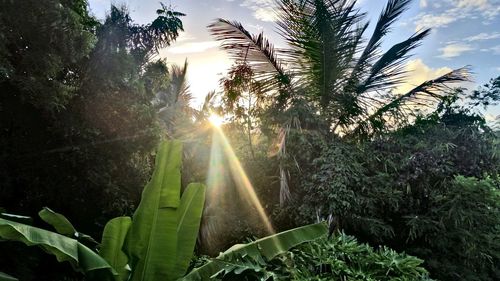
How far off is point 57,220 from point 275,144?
606 cm

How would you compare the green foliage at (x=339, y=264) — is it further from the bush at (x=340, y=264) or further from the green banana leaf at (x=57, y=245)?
the green banana leaf at (x=57, y=245)

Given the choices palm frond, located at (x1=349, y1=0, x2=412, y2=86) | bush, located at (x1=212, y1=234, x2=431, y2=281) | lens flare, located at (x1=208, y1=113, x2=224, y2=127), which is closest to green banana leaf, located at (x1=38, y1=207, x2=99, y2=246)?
bush, located at (x1=212, y1=234, x2=431, y2=281)

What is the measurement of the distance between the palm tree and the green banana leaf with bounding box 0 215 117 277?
5707mm

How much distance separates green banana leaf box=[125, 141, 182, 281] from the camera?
3.63 m

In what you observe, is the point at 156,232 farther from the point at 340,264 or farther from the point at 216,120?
the point at 216,120

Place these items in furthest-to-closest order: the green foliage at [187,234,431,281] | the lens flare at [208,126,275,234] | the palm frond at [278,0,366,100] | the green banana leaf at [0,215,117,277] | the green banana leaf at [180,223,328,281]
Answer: the lens flare at [208,126,275,234] < the palm frond at [278,0,366,100] < the green foliage at [187,234,431,281] < the green banana leaf at [180,223,328,281] < the green banana leaf at [0,215,117,277]

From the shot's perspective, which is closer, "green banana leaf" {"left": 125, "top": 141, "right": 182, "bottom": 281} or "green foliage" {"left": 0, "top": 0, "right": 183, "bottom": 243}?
"green banana leaf" {"left": 125, "top": 141, "right": 182, "bottom": 281}

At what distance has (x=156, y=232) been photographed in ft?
11.8

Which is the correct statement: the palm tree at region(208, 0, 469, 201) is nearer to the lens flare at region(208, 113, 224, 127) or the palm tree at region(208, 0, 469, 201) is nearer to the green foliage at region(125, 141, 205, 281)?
the lens flare at region(208, 113, 224, 127)

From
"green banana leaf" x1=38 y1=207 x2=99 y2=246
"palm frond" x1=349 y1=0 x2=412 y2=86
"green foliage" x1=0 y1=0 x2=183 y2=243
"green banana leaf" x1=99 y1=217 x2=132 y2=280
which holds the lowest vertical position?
"green banana leaf" x1=99 y1=217 x2=132 y2=280

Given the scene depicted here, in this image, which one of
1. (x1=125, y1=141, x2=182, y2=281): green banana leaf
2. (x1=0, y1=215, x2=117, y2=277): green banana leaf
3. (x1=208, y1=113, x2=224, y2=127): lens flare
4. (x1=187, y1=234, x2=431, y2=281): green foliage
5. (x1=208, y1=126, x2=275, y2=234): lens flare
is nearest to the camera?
(x1=0, y1=215, x2=117, y2=277): green banana leaf

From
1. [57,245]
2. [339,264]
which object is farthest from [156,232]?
[339,264]

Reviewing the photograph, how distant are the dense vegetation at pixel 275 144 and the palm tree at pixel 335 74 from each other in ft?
0.11

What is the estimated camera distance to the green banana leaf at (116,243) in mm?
3652
